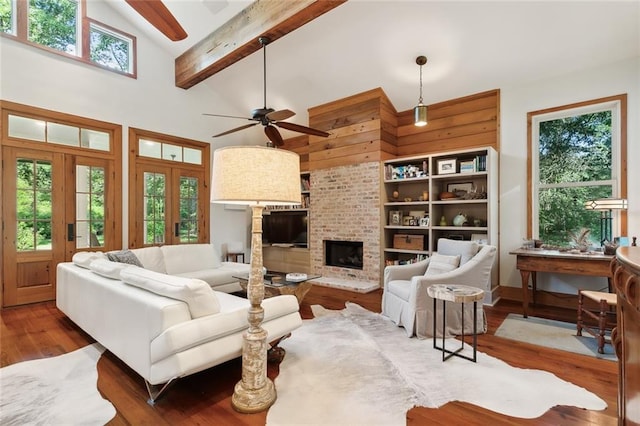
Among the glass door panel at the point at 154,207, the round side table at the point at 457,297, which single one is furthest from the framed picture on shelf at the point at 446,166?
the glass door panel at the point at 154,207

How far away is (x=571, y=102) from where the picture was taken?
4090 millimetres

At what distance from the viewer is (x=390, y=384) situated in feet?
7.11

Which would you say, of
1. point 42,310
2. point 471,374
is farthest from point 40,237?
point 471,374

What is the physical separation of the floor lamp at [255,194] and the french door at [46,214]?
4.16 m

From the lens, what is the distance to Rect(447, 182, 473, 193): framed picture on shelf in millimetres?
4798

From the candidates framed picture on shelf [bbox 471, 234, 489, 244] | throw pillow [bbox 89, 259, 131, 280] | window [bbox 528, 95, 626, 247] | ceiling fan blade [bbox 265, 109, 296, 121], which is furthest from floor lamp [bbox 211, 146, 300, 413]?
window [bbox 528, 95, 626, 247]

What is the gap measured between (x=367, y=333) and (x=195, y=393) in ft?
5.48

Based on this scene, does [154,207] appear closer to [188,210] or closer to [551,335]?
[188,210]

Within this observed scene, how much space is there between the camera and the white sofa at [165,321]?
6.02ft

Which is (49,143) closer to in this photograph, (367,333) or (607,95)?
(367,333)

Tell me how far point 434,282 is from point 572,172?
280cm

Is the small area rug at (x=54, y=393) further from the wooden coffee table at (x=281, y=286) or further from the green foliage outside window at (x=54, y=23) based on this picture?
the green foliage outside window at (x=54, y=23)

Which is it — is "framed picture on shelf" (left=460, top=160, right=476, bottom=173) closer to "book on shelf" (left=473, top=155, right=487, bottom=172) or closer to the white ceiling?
"book on shelf" (left=473, top=155, right=487, bottom=172)

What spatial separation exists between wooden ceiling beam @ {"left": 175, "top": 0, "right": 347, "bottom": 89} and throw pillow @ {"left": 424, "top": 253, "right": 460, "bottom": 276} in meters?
2.97
